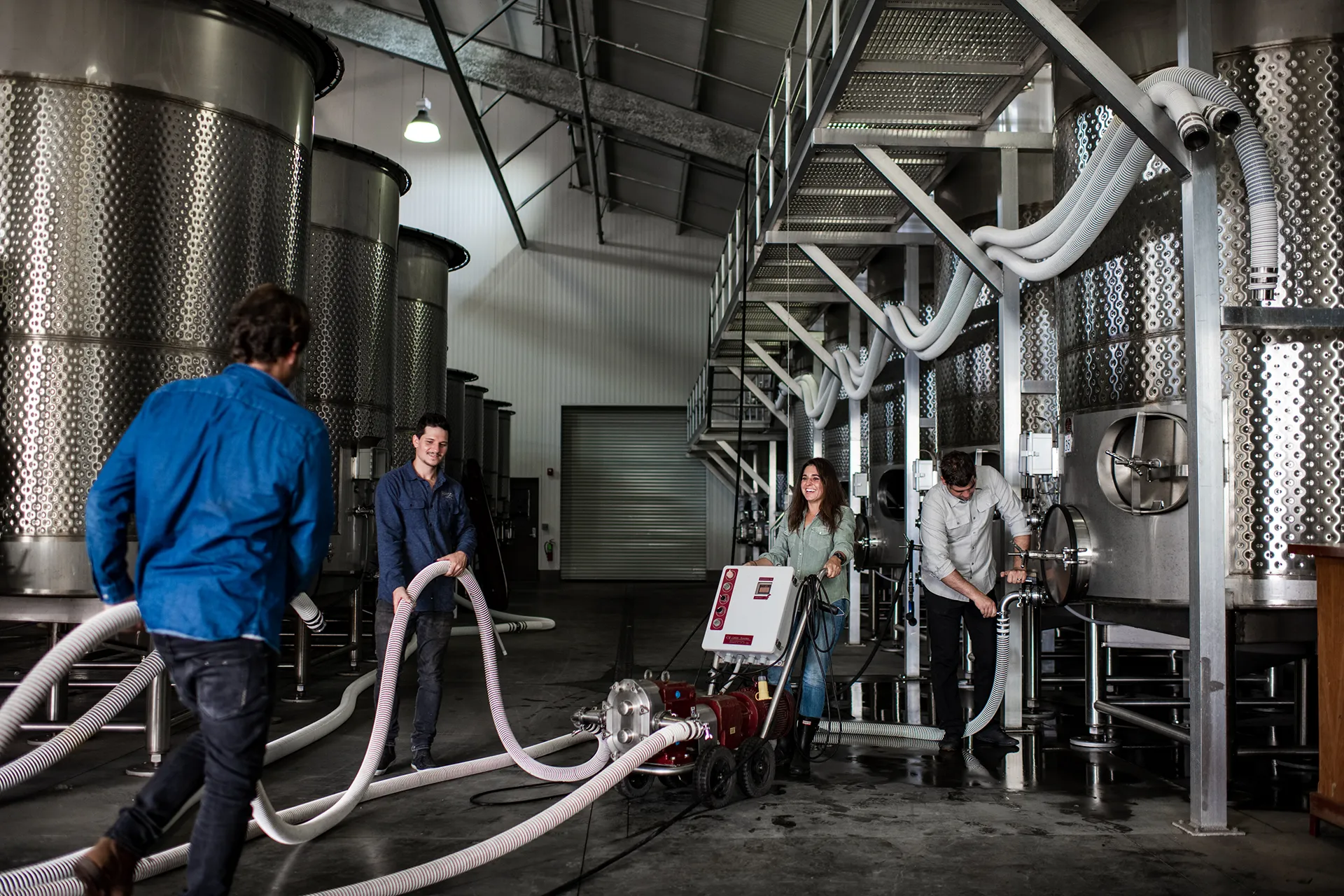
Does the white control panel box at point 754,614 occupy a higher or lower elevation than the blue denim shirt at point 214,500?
lower

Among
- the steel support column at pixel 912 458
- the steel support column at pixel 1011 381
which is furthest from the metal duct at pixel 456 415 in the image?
the steel support column at pixel 1011 381

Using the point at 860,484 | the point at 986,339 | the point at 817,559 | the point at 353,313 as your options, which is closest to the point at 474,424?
the point at 353,313

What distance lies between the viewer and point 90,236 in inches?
208

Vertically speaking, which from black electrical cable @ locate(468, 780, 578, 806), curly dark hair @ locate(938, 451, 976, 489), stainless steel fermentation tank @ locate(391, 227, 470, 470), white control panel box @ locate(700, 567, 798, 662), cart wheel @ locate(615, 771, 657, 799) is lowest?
black electrical cable @ locate(468, 780, 578, 806)

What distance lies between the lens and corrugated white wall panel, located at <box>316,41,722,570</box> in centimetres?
2098

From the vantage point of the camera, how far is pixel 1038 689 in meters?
6.85

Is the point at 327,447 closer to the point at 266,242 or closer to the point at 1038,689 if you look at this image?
the point at 266,242

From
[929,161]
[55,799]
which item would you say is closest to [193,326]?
[55,799]

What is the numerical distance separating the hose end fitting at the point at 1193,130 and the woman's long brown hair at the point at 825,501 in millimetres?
2324

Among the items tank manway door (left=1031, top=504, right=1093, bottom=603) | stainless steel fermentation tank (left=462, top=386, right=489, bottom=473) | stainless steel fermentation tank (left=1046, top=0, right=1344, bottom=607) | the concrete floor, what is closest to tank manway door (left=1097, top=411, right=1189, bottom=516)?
stainless steel fermentation tank (left=1046, top=0, right=1344, bottom=607)

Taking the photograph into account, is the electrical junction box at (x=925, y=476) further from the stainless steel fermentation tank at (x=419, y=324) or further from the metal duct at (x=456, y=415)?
the metal duct at (x=456, y=415)

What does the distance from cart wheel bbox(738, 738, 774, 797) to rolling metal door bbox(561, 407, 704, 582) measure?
16107mm

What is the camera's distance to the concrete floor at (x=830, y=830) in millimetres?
3629

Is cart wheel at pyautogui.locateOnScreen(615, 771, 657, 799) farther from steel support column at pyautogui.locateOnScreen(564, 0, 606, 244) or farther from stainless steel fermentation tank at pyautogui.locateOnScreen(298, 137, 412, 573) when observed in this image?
steel support column at pyautogui.locateOnScreen(564, 0, 606, 244)
